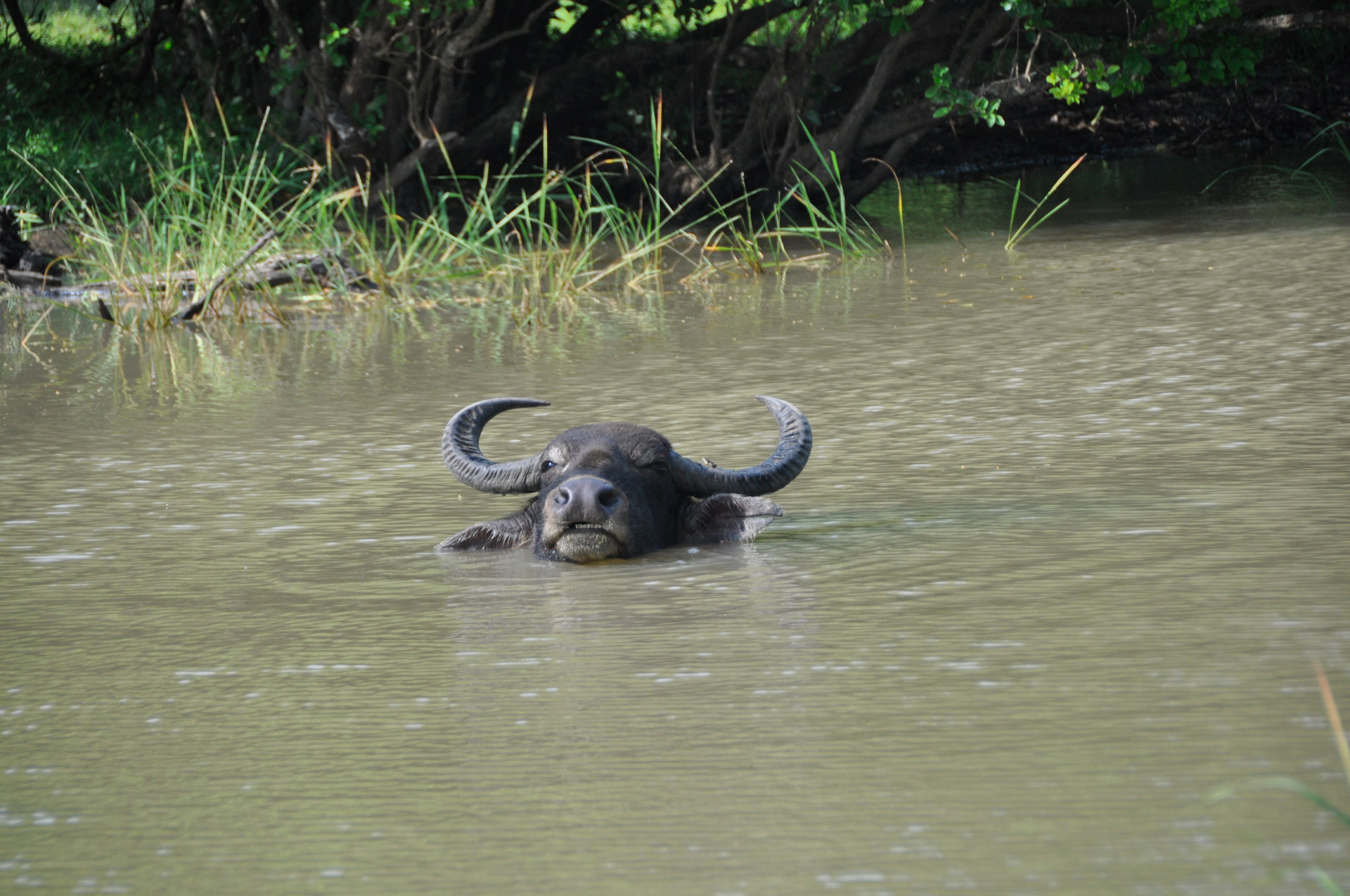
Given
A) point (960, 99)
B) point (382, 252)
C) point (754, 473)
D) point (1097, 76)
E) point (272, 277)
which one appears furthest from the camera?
point (382, 252)

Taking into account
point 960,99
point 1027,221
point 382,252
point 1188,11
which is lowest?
point 382,252

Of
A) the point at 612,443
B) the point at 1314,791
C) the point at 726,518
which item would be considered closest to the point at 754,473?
the point at 726,518

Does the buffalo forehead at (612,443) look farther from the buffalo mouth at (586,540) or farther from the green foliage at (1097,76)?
the green foliage at (1097,76)

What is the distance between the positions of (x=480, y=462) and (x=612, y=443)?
20.0 inches

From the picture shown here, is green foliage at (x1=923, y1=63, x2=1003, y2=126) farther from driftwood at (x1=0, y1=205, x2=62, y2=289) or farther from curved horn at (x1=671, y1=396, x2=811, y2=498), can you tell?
curved horn at (x1=671, y1=396, x2=811, y2=498)

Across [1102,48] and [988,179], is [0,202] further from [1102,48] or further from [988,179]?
[988,179]

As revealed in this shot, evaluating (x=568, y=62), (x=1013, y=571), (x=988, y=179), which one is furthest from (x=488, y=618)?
(x=988, y=179)

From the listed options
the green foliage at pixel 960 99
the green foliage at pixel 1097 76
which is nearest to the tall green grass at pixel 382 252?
the green foliage at pixel 960 99

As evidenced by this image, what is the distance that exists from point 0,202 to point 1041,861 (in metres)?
13.1

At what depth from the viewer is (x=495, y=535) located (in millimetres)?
5215

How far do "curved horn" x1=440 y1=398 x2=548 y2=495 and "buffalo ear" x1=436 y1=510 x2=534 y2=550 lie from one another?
17 cm

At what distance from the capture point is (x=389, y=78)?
49.5 ft

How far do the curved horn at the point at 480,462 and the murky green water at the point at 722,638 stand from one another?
0.76ft

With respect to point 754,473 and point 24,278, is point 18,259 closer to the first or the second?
point 24,278
